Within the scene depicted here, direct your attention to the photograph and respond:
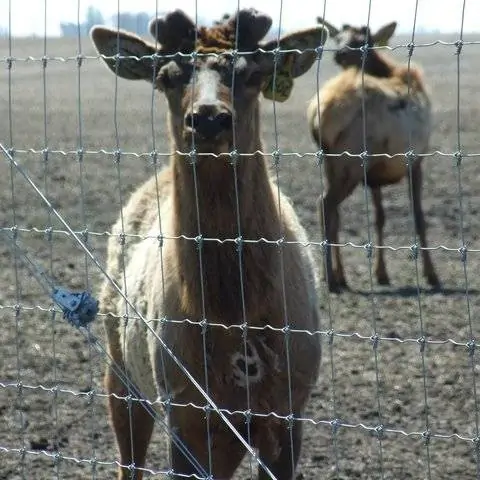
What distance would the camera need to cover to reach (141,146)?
71.6 ft

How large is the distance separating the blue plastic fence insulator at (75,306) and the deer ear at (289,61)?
131 centimetres

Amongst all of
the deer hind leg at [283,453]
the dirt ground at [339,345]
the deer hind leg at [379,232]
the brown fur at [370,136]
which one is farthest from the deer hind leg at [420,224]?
the deer hind leg at [283,453]

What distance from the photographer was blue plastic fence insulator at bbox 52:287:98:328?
4.57m

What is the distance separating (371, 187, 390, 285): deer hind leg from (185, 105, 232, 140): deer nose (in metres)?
6.55

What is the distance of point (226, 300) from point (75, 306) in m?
0.72

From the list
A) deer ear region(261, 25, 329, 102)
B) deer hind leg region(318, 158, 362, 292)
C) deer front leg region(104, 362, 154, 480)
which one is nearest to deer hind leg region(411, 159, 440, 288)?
deer hind leg region(318, 158, 362, 292)

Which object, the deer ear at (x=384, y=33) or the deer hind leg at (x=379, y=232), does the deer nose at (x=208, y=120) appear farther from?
the deer ear at (x=384, y=33)

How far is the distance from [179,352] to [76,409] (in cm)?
254

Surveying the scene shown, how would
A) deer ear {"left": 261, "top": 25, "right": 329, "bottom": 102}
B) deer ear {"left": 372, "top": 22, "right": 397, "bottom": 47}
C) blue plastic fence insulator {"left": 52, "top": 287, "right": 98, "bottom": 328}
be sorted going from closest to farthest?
blue plastic fence insulator {"left": 52, "top": 287, "right": 98, "bottom": 328}
deer ear {"left": 261, "top": 25, "right": 329, "bottom": 102}
deer ear {"left": 372, "top": 22, "right": 397, "bottom": 47}

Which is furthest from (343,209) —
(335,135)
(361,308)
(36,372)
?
(36,372)

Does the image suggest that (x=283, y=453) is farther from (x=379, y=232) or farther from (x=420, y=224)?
(x=379, y=232)

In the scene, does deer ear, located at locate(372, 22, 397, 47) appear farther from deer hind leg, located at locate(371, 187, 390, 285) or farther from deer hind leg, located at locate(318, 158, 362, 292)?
deer hind leg, located at locate(371, 187, 390, 285)

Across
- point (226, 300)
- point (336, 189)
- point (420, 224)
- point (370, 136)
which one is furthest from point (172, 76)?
point (420, 224)

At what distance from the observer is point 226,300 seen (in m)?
5.00
